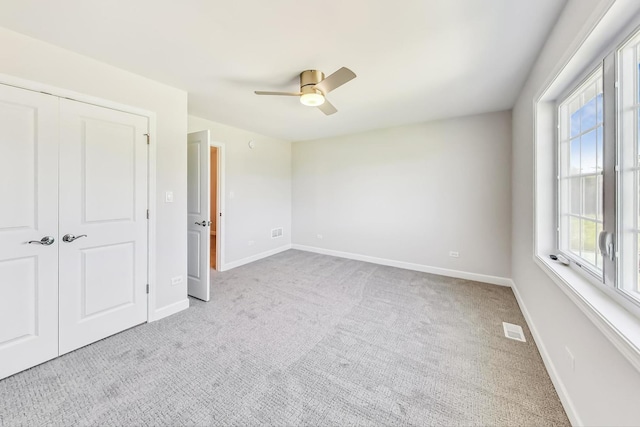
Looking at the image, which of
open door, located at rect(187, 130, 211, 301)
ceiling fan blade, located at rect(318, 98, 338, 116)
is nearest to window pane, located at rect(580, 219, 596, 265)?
ceiling fan blade, located at rect(318, 98, 338, 116)

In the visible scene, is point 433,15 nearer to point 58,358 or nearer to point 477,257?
point 477,257

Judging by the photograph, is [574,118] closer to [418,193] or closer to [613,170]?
[613,170]

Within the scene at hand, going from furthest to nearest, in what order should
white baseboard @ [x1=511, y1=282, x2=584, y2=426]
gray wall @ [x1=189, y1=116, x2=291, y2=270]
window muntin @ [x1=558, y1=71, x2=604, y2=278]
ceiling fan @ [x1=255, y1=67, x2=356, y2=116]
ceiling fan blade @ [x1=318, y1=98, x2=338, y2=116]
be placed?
gray wall @ [x1=189, y1=116, x2=291, y2=270] → ceiling fan blade @ [x1=318, y1=98, x2=338, y2=116] → ceiling fan @ [x1=255, y1=67, x2=356, y2=116] → window muntin @ [x1=558, y1=71, x2=604, y2=278] → white baseboard @ [x1=511, y1=282, x2=584, y2=426]

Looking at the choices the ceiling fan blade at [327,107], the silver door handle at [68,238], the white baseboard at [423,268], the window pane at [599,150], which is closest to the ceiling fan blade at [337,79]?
the ceiling fan blade at [327,107]

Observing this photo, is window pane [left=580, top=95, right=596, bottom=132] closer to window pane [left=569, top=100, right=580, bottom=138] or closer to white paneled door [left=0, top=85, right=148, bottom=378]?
window pane [left=569, top=100, right=580, bottom=138]

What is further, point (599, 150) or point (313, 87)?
point (313, 87)

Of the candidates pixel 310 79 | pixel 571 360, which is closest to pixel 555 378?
pixel 571 360

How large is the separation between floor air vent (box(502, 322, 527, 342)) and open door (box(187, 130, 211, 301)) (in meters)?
3.24

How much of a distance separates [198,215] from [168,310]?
114 cm

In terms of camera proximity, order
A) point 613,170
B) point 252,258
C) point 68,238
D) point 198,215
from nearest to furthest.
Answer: point 613,170
point 68,238
point 198,215
point 252,258

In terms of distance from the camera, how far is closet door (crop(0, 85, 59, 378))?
5.63 ft

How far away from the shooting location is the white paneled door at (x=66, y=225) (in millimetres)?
1744

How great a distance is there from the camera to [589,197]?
5.27 ft

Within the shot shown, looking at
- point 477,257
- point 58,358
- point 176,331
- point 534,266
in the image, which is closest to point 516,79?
point 534,266
